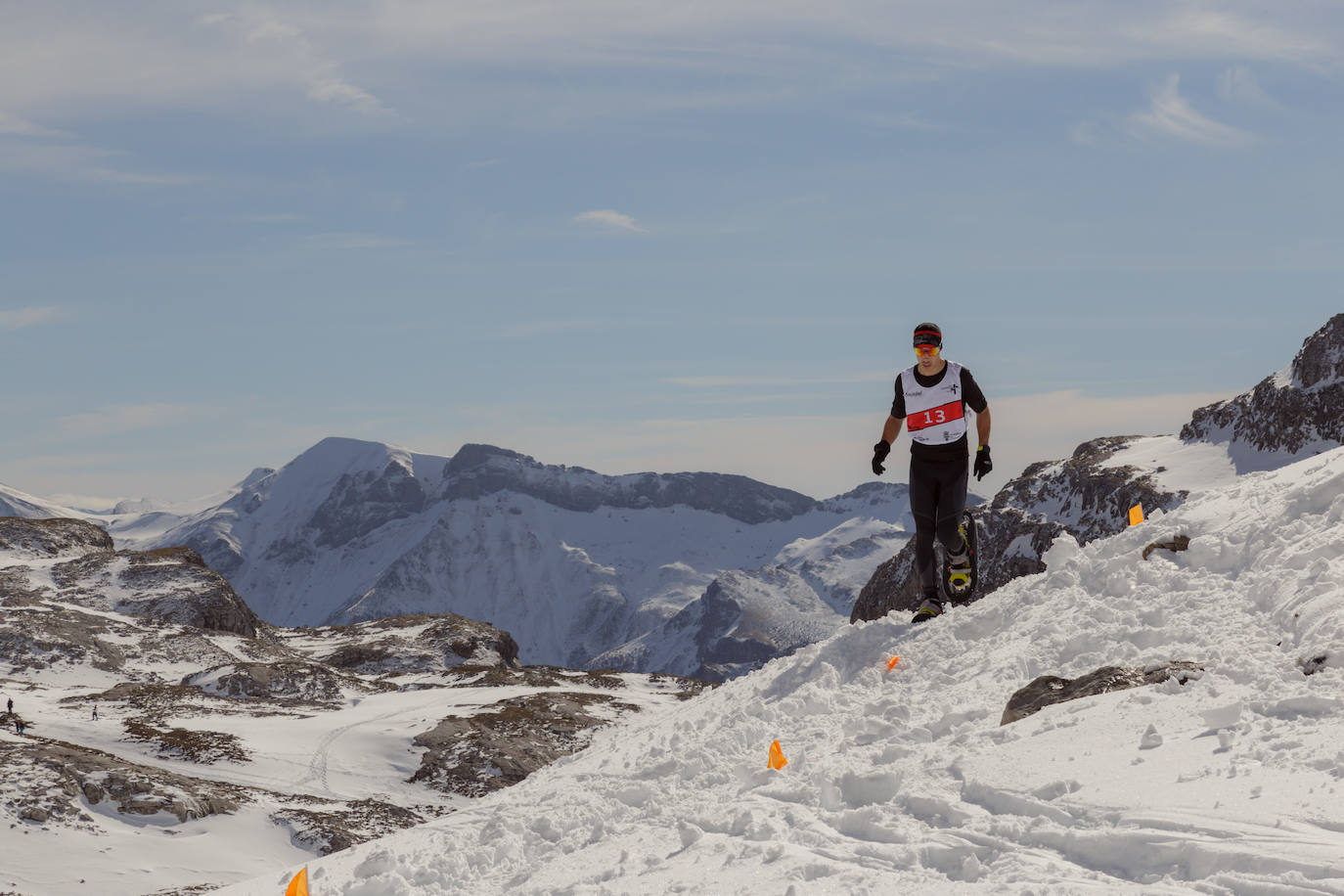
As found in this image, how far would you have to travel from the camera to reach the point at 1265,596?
→ 11.5m

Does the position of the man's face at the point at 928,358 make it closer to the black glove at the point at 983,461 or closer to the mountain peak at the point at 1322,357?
the black glove at the point at 983,461

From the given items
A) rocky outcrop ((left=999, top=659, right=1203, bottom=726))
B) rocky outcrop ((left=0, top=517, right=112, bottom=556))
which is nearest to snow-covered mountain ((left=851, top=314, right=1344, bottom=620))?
rocky outcrop ((left=0, top=517, right=112, bottom=556))

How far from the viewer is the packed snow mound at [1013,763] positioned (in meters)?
7.22

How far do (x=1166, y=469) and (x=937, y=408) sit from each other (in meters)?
119

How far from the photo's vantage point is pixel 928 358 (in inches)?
559

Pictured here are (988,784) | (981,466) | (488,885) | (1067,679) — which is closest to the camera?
(988,784)

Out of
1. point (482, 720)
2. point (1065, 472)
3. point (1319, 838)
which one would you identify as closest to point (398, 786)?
point (482, 720)

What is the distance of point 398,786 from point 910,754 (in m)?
47.6

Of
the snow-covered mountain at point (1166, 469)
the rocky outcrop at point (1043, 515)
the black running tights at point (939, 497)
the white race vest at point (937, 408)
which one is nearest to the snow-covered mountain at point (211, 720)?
the black running tights at point (939, 497)

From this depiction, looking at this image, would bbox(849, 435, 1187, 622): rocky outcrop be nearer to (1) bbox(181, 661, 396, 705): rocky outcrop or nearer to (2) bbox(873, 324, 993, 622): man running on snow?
(1) bbox(181, 661, 396, 705): rocky outcrop

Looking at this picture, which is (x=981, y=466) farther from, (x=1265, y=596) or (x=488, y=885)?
(x=488, y=885)

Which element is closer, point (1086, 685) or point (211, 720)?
point (1086, 685)

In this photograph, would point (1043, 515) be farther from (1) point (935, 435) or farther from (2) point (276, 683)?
(1) point (935, 435)

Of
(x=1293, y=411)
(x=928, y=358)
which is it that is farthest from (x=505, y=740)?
(x=1293, y=411)
